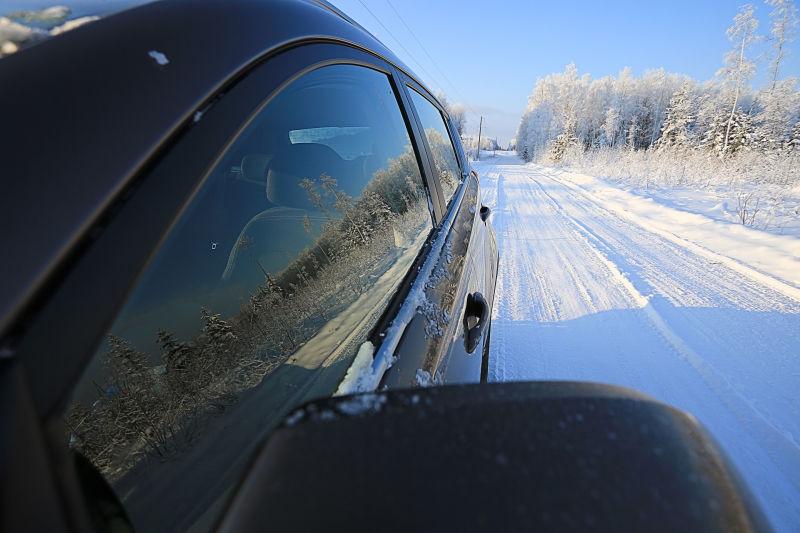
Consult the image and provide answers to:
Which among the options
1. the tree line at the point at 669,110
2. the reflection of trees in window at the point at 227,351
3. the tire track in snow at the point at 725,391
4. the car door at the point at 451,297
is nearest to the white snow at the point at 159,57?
the reflection of trees in window at the point at 227,351

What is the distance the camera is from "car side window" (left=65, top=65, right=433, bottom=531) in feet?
1.88

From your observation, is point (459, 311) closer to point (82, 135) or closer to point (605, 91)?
point (82, 135)

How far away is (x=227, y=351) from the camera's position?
733 mm

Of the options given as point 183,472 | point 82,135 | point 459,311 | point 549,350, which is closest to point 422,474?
point 183,472

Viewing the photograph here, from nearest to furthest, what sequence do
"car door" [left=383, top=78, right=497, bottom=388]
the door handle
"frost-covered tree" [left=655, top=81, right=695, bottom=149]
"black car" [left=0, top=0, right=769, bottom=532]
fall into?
"black car" [left=0, top=0, right=769, bottom=532] → "car door" [left=383, top=78, right=497, bottom=388] → the door handle → "frost-covered tree" [left=655, top=81, right=695, bottom=149]

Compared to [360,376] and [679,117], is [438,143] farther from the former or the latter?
[679,117]

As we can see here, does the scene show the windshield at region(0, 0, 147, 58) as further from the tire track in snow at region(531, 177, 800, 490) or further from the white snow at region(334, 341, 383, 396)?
the tire track in snow at region(531, 177, 800, 490)

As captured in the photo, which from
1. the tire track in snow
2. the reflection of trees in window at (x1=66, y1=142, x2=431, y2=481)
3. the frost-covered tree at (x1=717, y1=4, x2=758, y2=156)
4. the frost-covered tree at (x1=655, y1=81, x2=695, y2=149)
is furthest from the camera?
the frost-covered tree at (x1=655, y1=81, x2=695, y2=149)

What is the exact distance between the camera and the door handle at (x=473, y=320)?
1565 mm

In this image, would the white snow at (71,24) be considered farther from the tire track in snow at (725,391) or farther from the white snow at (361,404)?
the tire track in snow at (725,391)

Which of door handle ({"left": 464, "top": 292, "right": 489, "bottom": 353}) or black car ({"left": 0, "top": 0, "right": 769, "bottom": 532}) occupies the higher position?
black car ({"left": 0, "top": 0, "right": 769, "bottom": 532})

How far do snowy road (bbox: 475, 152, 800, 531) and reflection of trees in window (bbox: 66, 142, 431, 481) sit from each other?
4.84 feet

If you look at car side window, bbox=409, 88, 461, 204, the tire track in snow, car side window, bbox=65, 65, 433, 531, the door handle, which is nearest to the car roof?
car side window, bbox=65, 65, 433, 531

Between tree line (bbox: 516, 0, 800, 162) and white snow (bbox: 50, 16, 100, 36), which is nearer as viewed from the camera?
white snow (bbox: 50, 16, 100, 36)
